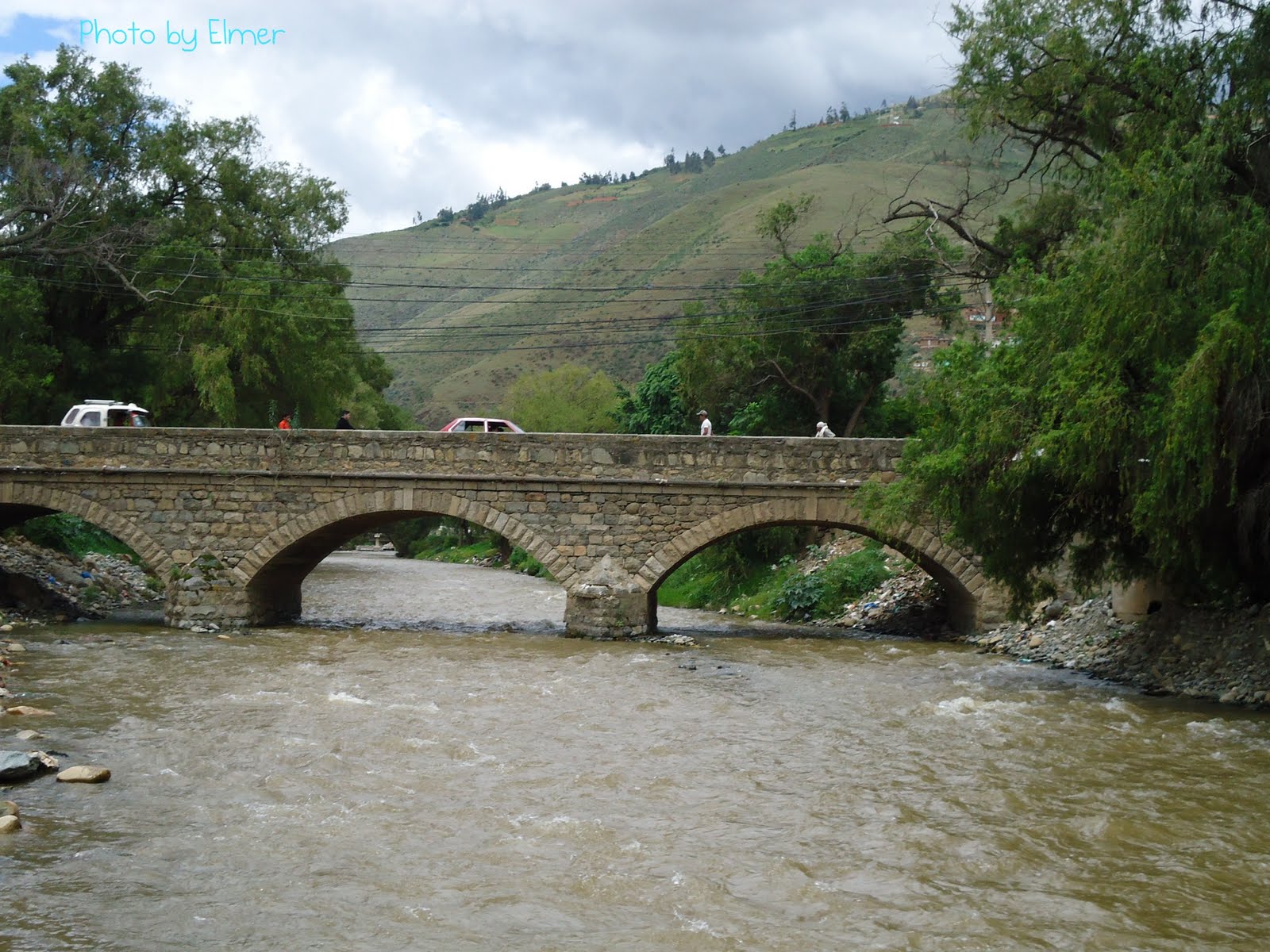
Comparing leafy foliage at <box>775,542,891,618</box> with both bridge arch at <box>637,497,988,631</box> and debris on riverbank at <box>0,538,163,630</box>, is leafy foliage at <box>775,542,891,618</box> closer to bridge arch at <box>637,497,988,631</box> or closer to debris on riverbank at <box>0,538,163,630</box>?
bridge arch at <box>637,497,988,631</box>

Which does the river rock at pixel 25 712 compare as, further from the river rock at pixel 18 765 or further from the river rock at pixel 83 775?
the river rock at pixel 83 775

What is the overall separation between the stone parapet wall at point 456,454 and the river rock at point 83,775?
32.5 ft

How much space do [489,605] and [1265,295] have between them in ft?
59.6

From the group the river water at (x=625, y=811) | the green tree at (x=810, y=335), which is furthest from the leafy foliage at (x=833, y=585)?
the green tree at (x=810, y=335)

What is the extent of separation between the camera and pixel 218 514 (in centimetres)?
1998

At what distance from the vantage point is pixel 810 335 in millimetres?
32500

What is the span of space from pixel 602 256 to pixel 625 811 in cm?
8761

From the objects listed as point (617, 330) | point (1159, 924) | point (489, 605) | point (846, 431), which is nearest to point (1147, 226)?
point (1159, 924)

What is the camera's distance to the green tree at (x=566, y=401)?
50844mm

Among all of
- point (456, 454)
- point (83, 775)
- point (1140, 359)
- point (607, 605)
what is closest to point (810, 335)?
point (607, 605)

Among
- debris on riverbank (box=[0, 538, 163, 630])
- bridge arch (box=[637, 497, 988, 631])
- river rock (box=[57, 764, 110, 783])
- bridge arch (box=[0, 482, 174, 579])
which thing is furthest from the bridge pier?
river rock (box=[57, 764, 110, 783])

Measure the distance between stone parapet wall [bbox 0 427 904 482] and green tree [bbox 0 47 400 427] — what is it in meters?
7.34

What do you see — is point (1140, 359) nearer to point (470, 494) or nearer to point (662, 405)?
point (470, 494)

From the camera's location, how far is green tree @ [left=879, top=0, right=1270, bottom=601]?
1266 centimetres
